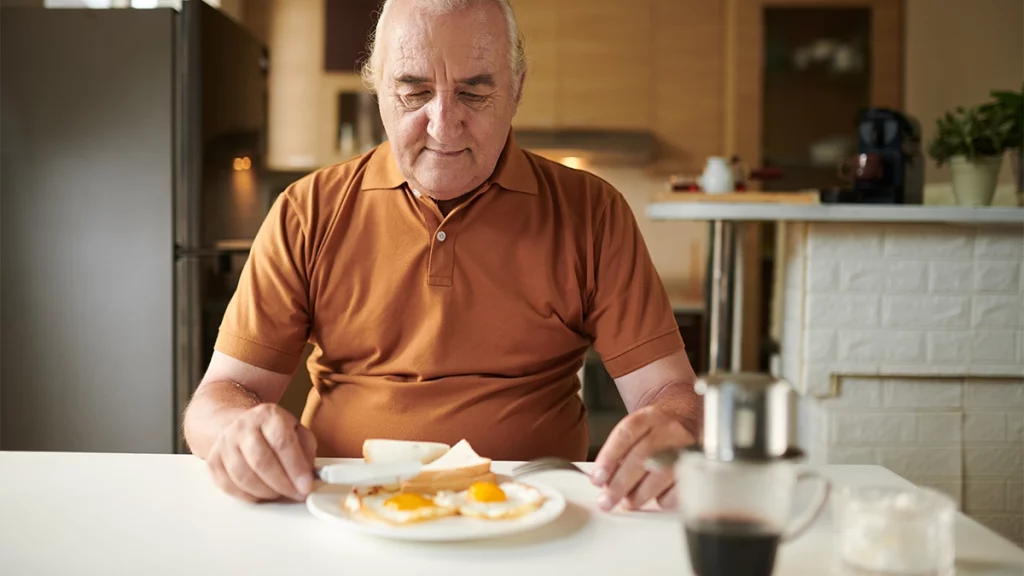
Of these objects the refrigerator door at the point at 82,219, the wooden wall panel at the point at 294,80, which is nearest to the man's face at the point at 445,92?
the refrigerator door at the point at 82,219

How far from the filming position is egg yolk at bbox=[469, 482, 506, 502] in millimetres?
885

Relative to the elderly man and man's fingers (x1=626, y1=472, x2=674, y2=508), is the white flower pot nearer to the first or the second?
the elderly man

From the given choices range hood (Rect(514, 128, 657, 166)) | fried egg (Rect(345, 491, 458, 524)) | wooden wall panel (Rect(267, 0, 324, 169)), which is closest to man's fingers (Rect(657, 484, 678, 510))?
fried egg (Rect(345, 491, 458, 524))

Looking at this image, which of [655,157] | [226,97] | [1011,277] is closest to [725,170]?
[1011,277]

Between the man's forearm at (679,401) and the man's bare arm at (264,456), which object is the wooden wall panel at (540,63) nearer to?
the man's forearm at (679,401)

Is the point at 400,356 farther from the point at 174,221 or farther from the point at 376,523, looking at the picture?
the point at 174,221

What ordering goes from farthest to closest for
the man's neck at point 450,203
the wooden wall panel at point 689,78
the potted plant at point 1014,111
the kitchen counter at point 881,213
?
1. the wooden wall panel at point 689,78
2. the potted plant at point 1014,111
3. the kitchen counter at point 881,213
4. the man's neck at point 450,203

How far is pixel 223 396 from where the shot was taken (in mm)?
1243

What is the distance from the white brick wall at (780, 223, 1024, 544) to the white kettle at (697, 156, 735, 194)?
34cm

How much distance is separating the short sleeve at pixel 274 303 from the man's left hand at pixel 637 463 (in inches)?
24.0

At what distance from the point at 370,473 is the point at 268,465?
116mm

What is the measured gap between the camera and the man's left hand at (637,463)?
0.92 metres

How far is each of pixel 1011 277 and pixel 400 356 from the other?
A: 1719 mm

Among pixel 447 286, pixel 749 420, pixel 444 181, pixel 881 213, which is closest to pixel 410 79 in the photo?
pixel 444 181
